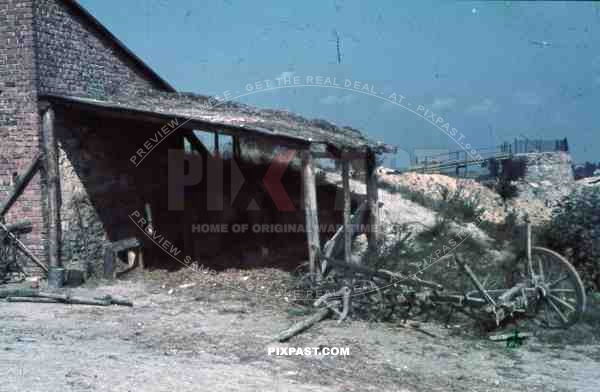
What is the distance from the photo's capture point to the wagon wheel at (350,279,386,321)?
7945 millimetres

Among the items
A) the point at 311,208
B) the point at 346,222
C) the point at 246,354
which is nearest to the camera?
the point at 246,354

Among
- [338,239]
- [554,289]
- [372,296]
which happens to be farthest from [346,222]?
[554,289]

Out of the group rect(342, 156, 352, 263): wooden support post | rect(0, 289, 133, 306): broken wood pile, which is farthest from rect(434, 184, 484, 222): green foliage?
rect(0, 289, 133, 306): broken wood pile

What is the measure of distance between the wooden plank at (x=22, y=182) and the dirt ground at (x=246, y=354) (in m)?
2.21

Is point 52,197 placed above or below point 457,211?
above

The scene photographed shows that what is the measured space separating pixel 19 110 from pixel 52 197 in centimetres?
158

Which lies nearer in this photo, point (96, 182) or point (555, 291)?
point (555, 291)

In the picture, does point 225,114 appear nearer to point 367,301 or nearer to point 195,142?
point 195,142

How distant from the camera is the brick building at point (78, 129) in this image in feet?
31.9

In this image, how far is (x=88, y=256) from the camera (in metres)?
10.6

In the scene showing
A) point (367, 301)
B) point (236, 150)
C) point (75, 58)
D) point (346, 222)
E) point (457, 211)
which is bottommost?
point (367, 301)

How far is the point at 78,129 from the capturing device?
414 inches

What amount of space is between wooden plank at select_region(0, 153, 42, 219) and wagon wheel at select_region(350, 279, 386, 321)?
587 cm

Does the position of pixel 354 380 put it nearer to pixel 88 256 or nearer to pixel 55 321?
pixel 55 321
